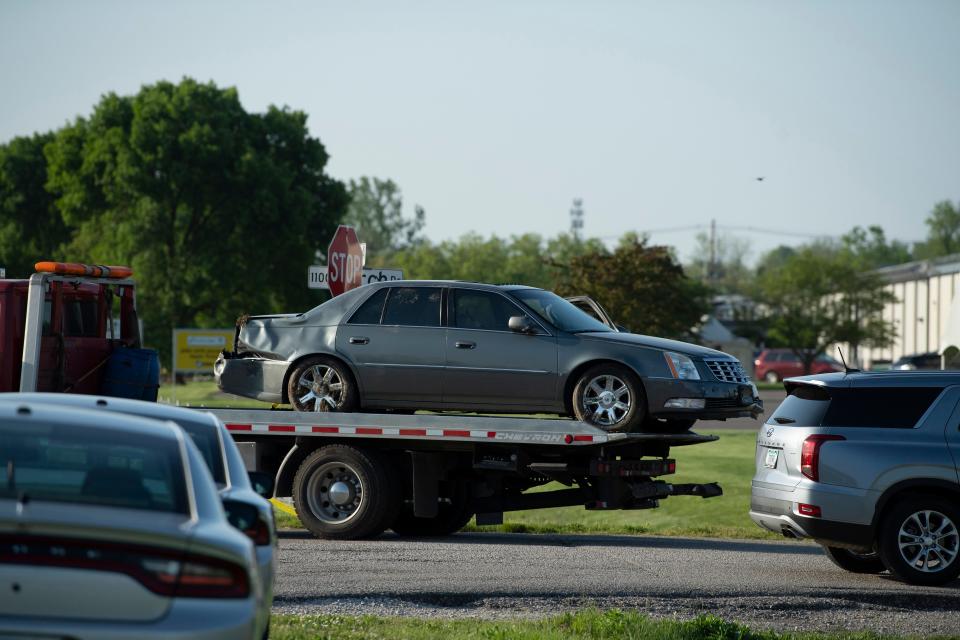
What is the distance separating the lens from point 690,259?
172000 millimetres

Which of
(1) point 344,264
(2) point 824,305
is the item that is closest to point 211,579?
(1) point 344,264

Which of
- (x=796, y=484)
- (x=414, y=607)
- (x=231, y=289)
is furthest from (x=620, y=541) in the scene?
(x=231, y=289)

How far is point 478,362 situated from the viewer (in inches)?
499

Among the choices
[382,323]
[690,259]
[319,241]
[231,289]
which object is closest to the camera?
[382,323]

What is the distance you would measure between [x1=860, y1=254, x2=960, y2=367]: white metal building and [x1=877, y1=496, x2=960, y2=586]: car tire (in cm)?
7693

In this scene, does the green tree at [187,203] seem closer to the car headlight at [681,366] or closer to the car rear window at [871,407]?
the car headlight at [681,366]

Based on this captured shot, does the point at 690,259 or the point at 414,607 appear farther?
Answer: the point at 690,259

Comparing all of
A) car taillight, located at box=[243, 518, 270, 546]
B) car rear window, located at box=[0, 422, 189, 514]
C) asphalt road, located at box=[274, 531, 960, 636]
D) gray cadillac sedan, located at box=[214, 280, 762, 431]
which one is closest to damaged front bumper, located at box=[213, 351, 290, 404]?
gray cadillac sedan, located at box=[214, 280, 762, 431]

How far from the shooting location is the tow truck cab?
13281 mm

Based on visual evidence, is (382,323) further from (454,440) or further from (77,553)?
(77,553)

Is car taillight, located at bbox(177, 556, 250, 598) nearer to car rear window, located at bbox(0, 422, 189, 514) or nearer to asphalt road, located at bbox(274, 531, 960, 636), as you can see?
car rear window, located at bbox(0, 422, 189, 514)

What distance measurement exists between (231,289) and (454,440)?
→ 41.5 metres

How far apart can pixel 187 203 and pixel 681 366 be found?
4271cm

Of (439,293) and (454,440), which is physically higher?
(439,293)
